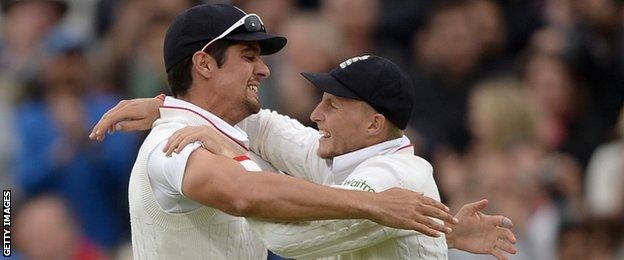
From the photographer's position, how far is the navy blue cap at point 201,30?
4785 mm

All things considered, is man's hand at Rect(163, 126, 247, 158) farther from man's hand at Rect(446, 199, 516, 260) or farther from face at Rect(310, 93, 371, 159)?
man's hand at Rect(446, 199, 516, 260)

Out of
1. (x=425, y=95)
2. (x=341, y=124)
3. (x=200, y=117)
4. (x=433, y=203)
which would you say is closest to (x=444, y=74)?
(x=425, y=95)

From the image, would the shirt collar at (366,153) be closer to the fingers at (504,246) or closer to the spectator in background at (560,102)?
the fingers at (504,246)

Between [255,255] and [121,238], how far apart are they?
3031 millimetres

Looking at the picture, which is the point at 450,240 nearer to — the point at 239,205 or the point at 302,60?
the point at 239,205

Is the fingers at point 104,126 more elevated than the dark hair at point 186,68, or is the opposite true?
the dark hair at point 186,68

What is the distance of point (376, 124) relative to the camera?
4867 millimetres

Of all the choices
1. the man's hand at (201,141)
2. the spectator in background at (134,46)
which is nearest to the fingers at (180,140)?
the man's hand at (201,141)

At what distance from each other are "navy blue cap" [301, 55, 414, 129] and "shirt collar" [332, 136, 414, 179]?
0.23ft

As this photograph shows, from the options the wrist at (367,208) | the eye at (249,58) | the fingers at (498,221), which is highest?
the eye at (249,58)

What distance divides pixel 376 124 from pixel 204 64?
0.60m

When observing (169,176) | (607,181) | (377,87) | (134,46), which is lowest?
(169,176)

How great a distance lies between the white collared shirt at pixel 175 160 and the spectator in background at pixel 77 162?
9.51 ft

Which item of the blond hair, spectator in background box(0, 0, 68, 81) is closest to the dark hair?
the blond hair
